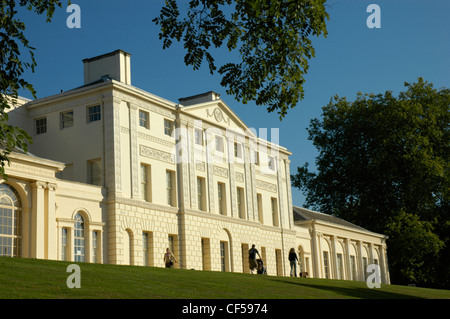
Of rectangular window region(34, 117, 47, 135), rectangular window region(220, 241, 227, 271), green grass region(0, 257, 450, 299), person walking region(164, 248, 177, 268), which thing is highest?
rectangular window region(34, 117, 47, 135)

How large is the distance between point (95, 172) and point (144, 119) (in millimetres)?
4843

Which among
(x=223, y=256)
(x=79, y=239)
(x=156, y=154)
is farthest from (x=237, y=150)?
(x=79, y=239)

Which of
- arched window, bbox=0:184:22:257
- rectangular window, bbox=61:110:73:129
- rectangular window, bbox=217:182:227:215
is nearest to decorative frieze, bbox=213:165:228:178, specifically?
rectangular window, bbox=217:182:227:215

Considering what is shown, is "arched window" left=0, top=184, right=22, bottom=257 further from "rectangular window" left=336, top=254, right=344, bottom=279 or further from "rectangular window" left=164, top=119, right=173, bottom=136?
"rectangular window" left=336, top=254, right=344, bottom=279

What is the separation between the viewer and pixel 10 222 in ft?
106

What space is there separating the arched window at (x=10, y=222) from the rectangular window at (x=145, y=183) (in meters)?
9.91

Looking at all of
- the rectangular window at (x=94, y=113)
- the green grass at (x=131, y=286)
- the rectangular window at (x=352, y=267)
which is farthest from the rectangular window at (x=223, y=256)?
the green grass at (x=131, y=286)

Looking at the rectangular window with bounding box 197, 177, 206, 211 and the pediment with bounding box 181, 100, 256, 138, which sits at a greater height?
the pediment with bounding box 181, 100, 256, 138

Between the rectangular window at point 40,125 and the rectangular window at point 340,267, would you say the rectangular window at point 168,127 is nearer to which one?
the rectangular window at point 40,125

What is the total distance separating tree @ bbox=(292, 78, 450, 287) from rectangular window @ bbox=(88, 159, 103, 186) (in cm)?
3446

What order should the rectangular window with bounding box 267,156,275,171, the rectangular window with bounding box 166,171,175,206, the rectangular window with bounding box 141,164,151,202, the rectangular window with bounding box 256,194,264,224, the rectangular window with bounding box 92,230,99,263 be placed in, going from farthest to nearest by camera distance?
the rectangular window with bounding box 267,156,275,171 < the rectangular window with bounding box 256,194,264,224 < the rectangular window with bounding box 166,171,175,206 < the rectangular window with bounding box 141,164,151,202 < the rectangular window with bounding box 92,230,99,263

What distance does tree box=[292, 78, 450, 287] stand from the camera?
65.1 m

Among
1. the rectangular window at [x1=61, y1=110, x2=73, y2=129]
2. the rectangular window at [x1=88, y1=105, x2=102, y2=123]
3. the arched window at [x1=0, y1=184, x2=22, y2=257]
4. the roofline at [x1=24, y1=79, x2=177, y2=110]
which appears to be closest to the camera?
the arched window at [x1=0, y1=184, x2=22, y2=257]

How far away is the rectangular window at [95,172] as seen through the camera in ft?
129
